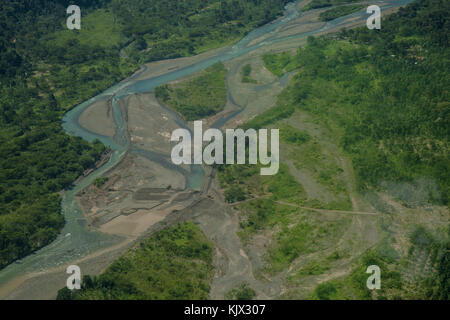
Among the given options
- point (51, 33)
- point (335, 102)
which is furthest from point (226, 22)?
point (335, 102)

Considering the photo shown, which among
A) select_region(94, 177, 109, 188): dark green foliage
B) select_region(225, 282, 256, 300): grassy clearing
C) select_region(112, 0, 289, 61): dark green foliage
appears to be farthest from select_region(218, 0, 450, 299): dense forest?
select_region(112, 0, 289, 61): dark green foliage

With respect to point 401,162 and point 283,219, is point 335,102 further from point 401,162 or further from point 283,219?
point 283,219

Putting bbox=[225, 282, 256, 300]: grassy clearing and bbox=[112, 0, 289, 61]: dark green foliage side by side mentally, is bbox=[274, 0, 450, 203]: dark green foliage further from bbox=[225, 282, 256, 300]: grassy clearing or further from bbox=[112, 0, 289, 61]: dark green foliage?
bbox=[112, 0, 289, 61]: dark green foliage

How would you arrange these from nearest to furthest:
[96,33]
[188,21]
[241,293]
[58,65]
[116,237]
A: [241,293] → [116,237] → [58,65] → [96,33] → [188,21]

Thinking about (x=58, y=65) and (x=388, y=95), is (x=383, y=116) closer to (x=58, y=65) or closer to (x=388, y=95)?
(x=388, y=95)

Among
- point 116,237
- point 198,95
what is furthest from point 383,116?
point 116,237

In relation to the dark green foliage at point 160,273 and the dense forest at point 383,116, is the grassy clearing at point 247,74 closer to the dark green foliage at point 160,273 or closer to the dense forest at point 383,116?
the dense forest at point 383,116

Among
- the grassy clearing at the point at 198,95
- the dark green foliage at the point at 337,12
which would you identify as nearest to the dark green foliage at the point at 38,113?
the grassy clearing at the point at 198,95
